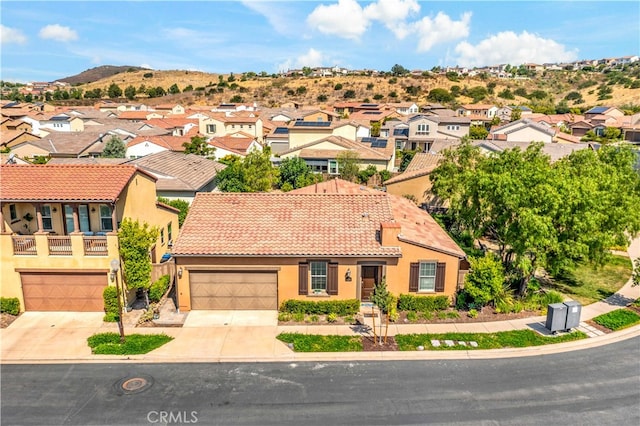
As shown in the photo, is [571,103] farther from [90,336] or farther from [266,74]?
[90,336]

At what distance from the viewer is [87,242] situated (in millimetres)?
19859

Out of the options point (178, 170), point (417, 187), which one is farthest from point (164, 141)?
point (417, 187)

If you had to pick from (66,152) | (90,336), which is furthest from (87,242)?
(66,152)

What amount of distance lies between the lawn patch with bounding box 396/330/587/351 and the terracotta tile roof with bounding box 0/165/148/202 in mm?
13659

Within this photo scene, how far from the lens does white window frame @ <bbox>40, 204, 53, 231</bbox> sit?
20.9 m

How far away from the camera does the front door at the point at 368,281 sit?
20844 mm

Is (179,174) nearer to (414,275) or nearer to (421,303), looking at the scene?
(414,275)

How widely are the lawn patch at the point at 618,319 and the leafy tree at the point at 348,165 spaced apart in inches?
1178

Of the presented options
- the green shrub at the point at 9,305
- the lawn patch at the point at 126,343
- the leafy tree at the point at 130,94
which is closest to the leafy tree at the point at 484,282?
the lawn patch at the point at 126,343

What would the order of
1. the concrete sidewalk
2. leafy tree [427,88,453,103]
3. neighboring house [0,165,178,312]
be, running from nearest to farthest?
the concrete sidewalk → neighboring house [0,165,178,312] → leafy tree [427,88,453,103]

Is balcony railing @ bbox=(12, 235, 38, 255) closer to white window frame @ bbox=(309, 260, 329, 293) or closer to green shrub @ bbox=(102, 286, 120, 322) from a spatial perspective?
green shrub @ bbox=(102, 286, 120, 322)

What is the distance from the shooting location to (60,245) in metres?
19.9

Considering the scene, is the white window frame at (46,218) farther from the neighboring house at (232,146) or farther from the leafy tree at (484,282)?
the neighboring house at (232,146)

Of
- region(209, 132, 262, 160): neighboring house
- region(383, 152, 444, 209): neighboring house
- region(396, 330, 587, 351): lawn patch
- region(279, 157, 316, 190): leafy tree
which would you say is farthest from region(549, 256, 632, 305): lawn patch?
region(209, 132, 262, 160): neighboring house
